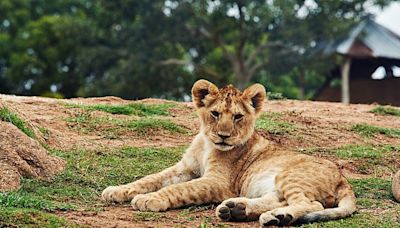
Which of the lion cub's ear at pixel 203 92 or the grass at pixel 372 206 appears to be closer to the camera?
the grass at pixel 372 206

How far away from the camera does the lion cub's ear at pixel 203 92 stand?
6.34 meters

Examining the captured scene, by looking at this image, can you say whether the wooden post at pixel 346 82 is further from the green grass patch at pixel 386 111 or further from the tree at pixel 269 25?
the green grass patch at pixel 386 111

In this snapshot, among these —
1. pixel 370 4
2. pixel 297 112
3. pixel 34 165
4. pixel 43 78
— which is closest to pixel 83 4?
pixel 43 78

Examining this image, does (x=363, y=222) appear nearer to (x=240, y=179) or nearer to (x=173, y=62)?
(x=240, y=179)

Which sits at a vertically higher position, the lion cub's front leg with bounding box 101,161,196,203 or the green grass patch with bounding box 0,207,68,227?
the lion cub's front leg with bounding box 101,161,196,203

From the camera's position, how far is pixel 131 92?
97.3 ft

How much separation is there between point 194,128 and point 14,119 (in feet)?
8.49

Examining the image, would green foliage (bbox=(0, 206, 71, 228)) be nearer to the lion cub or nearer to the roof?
the lion cub

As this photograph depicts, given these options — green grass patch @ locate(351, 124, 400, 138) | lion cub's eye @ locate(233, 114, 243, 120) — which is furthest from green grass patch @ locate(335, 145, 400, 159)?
lion cub's eye @ locate(233, 114, 243, 120)

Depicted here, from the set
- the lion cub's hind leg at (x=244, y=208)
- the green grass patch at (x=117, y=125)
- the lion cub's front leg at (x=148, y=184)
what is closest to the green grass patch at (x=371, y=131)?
the green grass patch at (x=117, y=125)

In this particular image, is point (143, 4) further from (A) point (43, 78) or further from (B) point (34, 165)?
(B) point (34, 165)

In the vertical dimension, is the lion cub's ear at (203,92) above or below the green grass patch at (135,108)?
below

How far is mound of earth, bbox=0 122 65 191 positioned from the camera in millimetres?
6434

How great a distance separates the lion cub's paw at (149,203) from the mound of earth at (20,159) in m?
1.04
